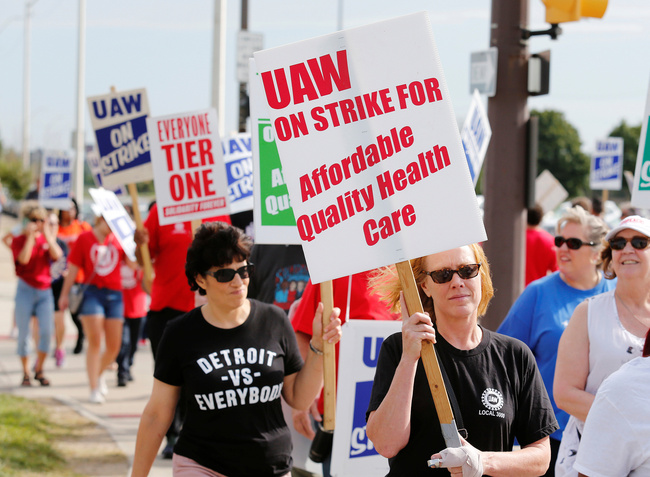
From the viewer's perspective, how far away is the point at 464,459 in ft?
8.96

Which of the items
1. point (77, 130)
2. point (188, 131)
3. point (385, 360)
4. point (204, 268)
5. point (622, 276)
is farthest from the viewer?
point (77, 130)

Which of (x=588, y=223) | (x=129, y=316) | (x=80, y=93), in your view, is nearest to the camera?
(x=588, y=223)

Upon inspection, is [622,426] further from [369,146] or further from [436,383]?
[369,146]

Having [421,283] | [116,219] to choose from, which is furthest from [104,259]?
[421,283]

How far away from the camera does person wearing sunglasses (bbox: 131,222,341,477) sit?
385cm

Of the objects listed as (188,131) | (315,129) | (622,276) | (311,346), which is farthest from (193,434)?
(188,131)

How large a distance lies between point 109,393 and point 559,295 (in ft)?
21.9

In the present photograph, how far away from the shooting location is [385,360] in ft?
9.89

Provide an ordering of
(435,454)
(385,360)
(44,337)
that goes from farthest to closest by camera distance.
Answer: (44,337) → (385,360) → (435,454)

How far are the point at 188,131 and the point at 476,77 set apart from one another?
262 cm

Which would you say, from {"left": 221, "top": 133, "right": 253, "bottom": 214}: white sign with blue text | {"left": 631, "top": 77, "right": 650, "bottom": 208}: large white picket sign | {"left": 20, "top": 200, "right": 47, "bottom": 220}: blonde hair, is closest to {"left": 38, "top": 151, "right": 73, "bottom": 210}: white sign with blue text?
{"left": 20, "top": 200, "right": 47, "bottom": 220}: blonde hair

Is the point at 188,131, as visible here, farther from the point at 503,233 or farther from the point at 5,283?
the point at 5,283

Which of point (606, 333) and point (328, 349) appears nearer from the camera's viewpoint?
point (606, 333)

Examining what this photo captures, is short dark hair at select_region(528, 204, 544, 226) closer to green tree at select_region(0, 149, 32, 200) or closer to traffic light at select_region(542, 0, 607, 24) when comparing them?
Answer: traffic light at select_region(542, 0, 607, 24)
